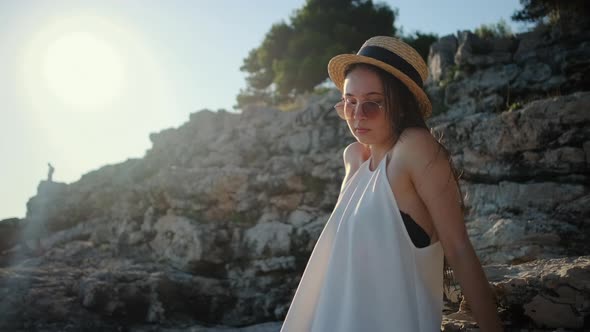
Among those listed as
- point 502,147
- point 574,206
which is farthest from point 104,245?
point 574,206

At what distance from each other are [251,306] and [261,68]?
873 inches

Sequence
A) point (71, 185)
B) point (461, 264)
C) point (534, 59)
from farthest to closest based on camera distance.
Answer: point (71, 185) < point (534, 59) < point (461, 264)

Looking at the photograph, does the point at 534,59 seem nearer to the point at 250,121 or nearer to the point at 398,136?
the point at 250,121

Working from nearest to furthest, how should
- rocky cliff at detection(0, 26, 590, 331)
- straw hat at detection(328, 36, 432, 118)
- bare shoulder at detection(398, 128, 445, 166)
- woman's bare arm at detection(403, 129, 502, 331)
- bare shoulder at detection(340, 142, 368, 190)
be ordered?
woman's bare arm at detection(403, 129, 502, 331) < bare shoulder at detection(398, 128, 445, 166) < straw hat at detection(328, 36, 432, 118) < bare shoulder at detection(340, 142, 368, 190) < rocky cliff at detection(0, 26, 590, 331)

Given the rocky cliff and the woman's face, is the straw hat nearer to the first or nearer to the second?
the woman's face

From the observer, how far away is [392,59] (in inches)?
73.7

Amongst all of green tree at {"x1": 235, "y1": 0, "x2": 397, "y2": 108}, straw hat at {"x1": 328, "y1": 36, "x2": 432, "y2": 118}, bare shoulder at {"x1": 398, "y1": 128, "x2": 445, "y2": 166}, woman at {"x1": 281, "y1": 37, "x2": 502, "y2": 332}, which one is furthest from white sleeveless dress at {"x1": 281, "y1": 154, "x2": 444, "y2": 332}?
green tree at {"x1": 235, "y1": 0, "x2": 397, "y2": 108}

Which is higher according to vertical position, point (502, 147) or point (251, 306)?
point (502, 147)

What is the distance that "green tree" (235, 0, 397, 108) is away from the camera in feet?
68.9

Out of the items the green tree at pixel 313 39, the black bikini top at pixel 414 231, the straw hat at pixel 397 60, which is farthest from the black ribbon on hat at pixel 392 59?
the green tree at pixel 313 39

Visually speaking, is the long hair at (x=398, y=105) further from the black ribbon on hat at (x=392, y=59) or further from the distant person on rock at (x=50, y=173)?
the distant person on rock at (x=50, y=173)

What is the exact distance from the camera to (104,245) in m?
8.09

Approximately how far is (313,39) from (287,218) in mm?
16062

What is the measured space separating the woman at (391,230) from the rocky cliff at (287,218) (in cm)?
58
